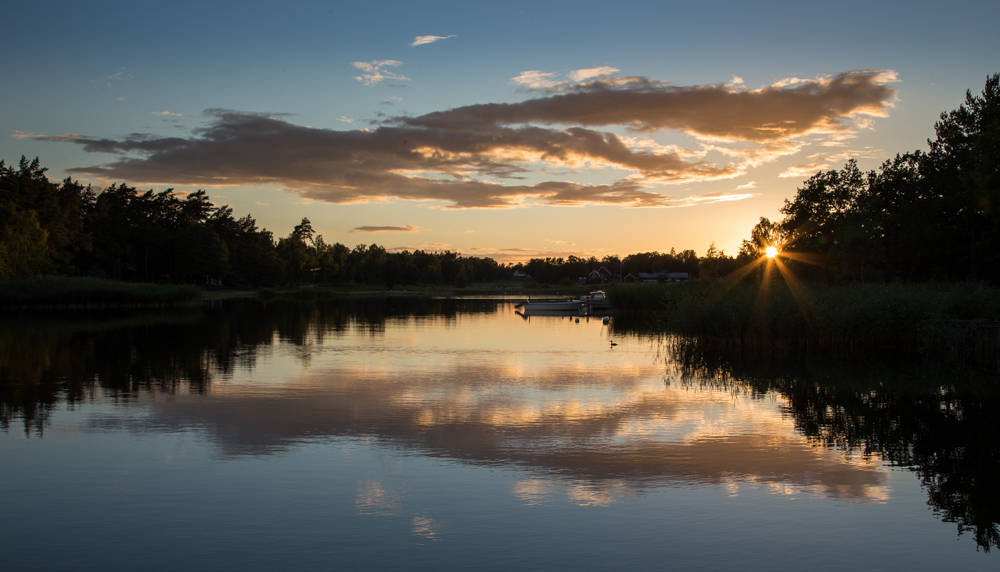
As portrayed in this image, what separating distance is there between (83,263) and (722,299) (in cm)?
8215

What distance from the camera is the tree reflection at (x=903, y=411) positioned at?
9.88 metres

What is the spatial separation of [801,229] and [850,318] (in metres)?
50.3

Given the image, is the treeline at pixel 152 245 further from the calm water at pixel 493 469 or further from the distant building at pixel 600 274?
the calm water at pixel 493 469

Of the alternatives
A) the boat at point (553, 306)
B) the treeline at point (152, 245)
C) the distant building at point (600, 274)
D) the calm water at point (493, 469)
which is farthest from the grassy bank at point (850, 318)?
the distant building at point (600, 274)

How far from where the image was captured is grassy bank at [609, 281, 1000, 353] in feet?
84.6

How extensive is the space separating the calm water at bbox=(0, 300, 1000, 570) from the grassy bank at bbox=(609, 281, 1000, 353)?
4.97 metres

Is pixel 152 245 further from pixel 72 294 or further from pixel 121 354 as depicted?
pixel 121 354

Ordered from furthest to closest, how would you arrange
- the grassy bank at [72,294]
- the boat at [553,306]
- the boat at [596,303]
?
the boat at [596,303], the boat at [553,306], the grassy bank at [72,294]

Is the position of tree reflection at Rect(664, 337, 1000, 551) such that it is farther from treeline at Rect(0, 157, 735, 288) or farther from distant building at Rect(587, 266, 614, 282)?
distant building at Rect(587, 266, 614, 282)

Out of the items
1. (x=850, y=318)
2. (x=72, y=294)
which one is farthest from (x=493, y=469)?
(x=72, y=294)

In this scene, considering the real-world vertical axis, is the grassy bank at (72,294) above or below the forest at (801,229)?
below

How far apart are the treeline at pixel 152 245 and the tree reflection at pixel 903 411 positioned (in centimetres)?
5716

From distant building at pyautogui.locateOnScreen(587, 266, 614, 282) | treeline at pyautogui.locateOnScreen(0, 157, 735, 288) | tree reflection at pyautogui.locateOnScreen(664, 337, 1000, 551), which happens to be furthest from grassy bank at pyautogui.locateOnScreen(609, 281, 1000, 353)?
distant building at pyautogui.locateOnScreen(587, 266, 614, 282)

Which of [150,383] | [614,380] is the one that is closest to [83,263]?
[150,383]
